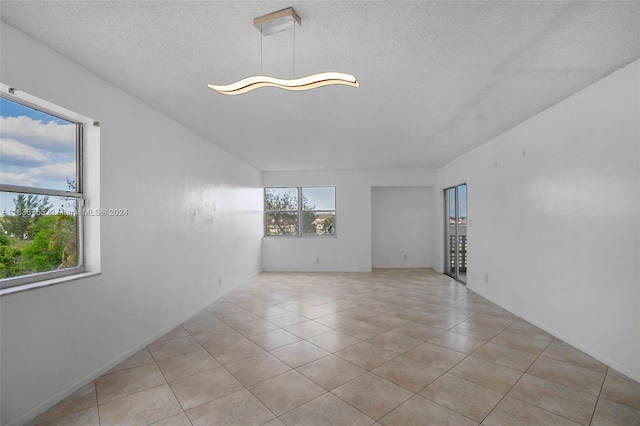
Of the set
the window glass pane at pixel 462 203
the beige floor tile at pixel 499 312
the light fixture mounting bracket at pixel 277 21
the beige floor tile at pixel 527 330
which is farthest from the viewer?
the window glass pane at pixel 462 203

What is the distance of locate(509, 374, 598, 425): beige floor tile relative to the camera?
202 cm

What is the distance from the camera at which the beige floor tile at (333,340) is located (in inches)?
121

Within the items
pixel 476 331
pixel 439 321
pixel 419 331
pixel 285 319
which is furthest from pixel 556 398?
pixel 285 319

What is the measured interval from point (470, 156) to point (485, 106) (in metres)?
2.28

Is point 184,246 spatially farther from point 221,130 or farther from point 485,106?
point 485,106

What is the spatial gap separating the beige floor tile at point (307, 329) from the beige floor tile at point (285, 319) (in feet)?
0.34

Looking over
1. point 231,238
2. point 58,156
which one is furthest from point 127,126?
point 231,238

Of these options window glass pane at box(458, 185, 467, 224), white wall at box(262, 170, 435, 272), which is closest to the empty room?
window glass pane at box(458, 185, 467, 224)

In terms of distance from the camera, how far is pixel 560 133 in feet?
10.4

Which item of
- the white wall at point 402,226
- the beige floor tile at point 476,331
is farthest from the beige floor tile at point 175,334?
the white wall at point 402,226

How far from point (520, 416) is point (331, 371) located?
1400mm

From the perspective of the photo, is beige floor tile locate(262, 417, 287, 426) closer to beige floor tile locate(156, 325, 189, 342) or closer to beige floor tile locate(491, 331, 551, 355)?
beige floor tile locate(156, 325, 189, 342)

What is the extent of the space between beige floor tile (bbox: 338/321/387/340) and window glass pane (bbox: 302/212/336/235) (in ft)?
13.0

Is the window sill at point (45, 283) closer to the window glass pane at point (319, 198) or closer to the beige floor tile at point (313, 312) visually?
the beige floor tile at point (313, 312)
